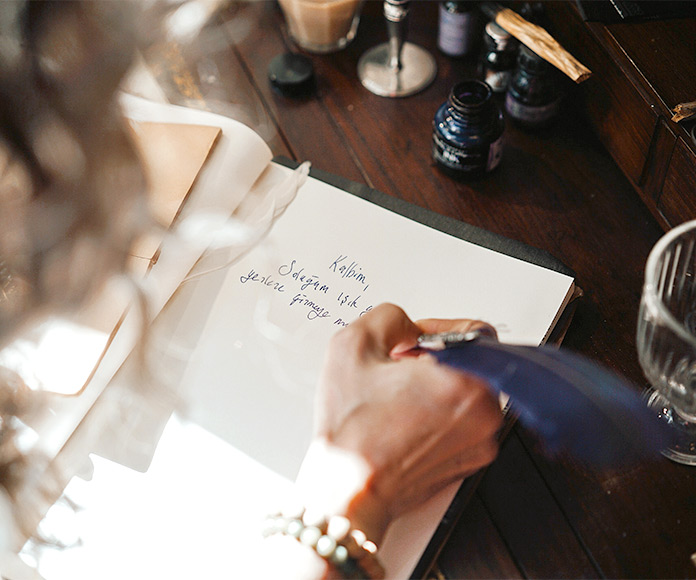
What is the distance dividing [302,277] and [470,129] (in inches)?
7.8

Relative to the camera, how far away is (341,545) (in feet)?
1.43

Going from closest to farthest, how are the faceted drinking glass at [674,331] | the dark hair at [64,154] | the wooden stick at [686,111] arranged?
the dark hair at [64,154], the faceted drinking glass at [674,331], the wooden stick at [686,111]

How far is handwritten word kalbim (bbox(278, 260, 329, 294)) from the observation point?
0.57 m

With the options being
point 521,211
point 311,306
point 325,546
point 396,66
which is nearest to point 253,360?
point 311,306

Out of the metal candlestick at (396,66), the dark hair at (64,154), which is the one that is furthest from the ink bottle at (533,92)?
the dark hair at (64,154)

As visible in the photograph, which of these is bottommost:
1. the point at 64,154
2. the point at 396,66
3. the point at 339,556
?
the point at 339,556

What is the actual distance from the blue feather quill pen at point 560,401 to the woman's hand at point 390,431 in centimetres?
1

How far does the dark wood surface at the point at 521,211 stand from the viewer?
18.1 inches

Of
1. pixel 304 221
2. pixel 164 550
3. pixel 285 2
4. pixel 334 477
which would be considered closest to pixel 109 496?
pixel 164 550

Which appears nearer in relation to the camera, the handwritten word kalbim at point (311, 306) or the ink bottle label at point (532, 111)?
the handwritten word kalbim at point (311, 306)

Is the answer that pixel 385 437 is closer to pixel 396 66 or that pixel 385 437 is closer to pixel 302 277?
pixel 302 277

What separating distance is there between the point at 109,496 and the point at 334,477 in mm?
170

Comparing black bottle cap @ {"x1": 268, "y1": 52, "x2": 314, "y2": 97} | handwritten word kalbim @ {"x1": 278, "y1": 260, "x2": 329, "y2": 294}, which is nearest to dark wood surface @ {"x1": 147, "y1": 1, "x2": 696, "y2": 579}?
black bottle cap @ {"x1": 268, "y1": 52, "x2": 314, "y2": 97}

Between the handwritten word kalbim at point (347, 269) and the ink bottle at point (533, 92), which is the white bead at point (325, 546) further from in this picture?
the ink bottle at point (533, 92)
